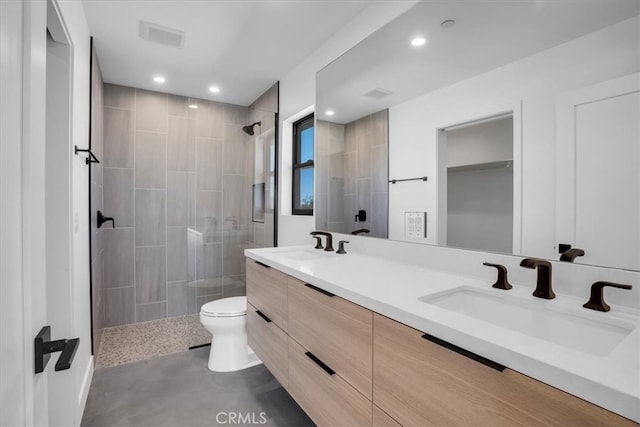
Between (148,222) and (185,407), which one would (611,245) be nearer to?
(185,407)

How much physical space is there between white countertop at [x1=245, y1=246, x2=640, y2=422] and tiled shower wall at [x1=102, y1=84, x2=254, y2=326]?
1515mm

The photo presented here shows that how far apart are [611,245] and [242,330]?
2.14m

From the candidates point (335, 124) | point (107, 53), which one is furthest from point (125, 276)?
point (335, 124)

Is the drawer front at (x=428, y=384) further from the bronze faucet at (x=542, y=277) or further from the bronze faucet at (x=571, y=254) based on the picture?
the bronze faucet at (x=571, y=254)

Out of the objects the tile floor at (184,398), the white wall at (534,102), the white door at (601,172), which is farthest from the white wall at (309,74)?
the tile floor at (184,398)

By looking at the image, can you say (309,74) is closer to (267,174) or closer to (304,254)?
(267,174)

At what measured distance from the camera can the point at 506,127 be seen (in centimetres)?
119

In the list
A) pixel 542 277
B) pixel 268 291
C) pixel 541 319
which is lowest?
pixel 268 291

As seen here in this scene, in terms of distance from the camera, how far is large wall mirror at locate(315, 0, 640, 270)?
946 millimetres

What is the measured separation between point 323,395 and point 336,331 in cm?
29

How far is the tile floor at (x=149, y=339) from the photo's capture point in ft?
8.16

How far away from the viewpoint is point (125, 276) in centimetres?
312

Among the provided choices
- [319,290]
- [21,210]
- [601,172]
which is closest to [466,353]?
[319,290]

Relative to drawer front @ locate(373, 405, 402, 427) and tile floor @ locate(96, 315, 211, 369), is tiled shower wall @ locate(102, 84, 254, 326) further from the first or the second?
drawer front @ locate(373, 405, 402, 427)
